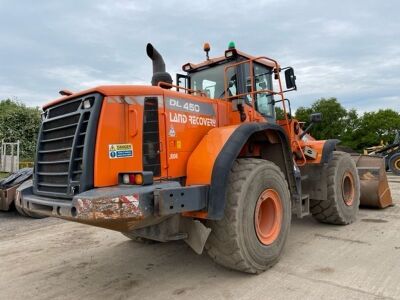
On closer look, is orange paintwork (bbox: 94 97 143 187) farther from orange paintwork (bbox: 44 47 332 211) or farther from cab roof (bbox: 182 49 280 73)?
cab roof (bbox: 182 49 280 73)

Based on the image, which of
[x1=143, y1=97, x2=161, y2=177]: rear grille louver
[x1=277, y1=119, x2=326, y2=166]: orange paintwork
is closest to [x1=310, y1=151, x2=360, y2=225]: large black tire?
[x1=277, y1=119, x2=326, y2=166]: orange paintwork

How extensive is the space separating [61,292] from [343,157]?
4.92 meters

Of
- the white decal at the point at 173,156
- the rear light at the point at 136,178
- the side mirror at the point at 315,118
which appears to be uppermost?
the side mirror at the point at 315,118

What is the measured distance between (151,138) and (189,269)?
167 centimetres

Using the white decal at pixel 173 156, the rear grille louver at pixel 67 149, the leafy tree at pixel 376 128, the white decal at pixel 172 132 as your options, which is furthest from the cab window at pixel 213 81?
the leafy tree at pixel 376 128

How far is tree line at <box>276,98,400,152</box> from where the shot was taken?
172ft

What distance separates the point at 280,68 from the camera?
549 cm

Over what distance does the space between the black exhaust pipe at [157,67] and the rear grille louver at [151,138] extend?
29.5 inches

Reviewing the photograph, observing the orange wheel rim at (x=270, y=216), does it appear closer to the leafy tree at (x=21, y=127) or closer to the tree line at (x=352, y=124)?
the leafy tree at (x=21, y=127)

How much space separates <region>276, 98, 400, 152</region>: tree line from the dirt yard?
4816cm

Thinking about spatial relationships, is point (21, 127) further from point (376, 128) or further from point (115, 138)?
point (376, 128)

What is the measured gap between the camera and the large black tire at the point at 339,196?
6168 mm

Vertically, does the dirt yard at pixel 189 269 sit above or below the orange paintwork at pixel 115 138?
below

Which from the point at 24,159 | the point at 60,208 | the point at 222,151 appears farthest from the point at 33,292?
the point at 24,159
